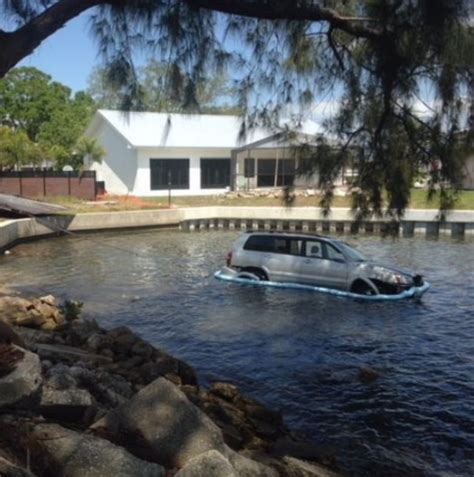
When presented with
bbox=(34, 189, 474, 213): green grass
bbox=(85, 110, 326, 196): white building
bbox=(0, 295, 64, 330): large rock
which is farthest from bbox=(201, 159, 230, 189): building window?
bbox=(0, 295, 64, 330): large rock

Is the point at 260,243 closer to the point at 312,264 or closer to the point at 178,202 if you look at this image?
the point at 312,264

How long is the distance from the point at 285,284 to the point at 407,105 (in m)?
11.6

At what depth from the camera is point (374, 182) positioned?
943cm

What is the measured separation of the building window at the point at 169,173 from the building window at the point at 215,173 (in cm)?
138

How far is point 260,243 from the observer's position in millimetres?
21047

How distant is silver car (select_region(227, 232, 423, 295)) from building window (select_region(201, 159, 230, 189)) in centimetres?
2672

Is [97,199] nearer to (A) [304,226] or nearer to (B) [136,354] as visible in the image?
(A) [304,226]

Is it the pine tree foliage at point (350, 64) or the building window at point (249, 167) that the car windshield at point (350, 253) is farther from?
the building window at point (249, 167)

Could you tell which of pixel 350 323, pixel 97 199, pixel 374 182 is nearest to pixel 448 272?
pixel 350 323

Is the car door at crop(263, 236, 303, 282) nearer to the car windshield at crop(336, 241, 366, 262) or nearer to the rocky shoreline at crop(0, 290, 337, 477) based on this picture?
the car windshield at crop(336, 241, 366, 262)

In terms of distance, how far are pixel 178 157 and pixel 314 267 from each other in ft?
92.7

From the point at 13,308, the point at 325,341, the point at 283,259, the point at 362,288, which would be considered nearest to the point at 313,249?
the point at 283,259

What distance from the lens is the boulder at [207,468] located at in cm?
457

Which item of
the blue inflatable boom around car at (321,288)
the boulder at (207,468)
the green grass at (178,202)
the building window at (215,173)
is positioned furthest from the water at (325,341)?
the building window at (215,173)
